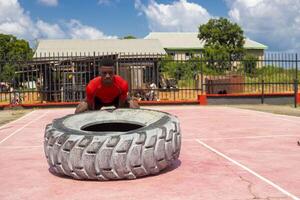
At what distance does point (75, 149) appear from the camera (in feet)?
20.4

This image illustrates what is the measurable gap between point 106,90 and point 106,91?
0.04m

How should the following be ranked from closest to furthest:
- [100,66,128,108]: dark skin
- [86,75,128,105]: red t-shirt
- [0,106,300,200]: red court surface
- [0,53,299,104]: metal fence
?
[0,106,300,200]: red court surface < [100,66,128,108]: dark skin < [86,75,128,105]: red t-shirt < [0,53,299,104]: metal fence

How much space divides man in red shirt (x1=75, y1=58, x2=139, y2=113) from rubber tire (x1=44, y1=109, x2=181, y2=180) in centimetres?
114

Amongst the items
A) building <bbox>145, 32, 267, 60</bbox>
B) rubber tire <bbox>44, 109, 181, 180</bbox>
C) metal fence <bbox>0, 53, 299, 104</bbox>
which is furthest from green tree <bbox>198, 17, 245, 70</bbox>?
rubber tire <bbox>44, 109, 181, 180</bbox>

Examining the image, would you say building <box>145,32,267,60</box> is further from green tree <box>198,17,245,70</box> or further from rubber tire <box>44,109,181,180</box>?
rubber tire <box>44,109,181,180</box>

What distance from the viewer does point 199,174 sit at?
6.61m

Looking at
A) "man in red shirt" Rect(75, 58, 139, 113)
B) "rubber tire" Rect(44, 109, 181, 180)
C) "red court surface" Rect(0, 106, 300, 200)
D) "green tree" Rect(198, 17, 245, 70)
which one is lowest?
"red court surface" Rect(0, 106, 300, 200)

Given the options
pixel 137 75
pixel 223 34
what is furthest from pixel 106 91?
pixel 223 34

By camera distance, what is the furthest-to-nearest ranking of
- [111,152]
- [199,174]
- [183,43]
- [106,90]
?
[183,43]
[106,90]
[199,174]
[111,152]

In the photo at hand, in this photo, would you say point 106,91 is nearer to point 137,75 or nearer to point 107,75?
point 107,75

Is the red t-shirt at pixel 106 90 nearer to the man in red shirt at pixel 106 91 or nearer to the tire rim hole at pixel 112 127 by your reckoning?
the man in red shirt at pixel 106 91

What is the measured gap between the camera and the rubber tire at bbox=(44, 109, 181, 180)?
20.2 ft

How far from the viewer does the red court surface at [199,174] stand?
219 inches

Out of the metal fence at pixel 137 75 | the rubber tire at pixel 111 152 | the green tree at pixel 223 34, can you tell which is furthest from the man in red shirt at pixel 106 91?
the green tree at pixel 223 34
